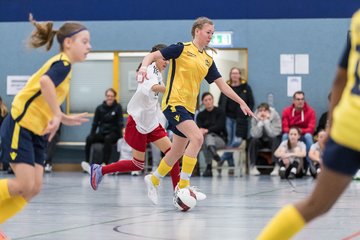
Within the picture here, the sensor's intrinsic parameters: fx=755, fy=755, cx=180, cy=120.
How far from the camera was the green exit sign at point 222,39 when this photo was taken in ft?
53.6

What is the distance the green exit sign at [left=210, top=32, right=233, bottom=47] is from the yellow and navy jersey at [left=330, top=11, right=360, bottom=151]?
13008 millimetres

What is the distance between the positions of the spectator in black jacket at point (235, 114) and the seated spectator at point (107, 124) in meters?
2.16

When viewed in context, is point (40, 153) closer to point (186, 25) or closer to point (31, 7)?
point (186, 25)

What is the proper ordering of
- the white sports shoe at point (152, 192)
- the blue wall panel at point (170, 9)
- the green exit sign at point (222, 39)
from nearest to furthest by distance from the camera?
the white sports shoe at point (152, 192) → the green exit sign at point (222, 39) → the blue wall panel at point (170, 9)

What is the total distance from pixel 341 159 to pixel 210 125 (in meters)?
11.6

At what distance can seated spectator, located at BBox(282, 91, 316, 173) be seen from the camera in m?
14.7

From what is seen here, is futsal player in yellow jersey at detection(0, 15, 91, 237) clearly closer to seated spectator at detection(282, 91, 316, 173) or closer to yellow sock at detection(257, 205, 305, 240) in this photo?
yellow sock at detection(257, 205, 305, 240)

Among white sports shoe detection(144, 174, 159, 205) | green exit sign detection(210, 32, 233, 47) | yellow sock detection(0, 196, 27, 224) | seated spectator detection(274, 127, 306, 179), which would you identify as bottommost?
seated spectator detection(274, 127, 306, 179)

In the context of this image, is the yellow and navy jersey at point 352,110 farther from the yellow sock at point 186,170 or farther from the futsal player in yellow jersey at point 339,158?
the yellow sock at point 186,170

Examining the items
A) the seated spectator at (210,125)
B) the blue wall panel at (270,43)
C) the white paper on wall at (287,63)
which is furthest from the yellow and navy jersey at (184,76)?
the white paper on wall at (287,63)

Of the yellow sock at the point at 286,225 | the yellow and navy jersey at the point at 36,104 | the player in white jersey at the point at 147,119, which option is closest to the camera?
the yellow sock at the point at 286,225

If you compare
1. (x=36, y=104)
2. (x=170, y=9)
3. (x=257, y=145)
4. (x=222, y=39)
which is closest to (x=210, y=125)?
(x=257, y=145)

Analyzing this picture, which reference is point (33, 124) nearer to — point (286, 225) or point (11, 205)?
point (11, 205)

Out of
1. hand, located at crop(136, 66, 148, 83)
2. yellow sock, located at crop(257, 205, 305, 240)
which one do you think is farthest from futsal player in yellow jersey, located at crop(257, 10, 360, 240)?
hand, located at crop(136, 66, 148, 83)
